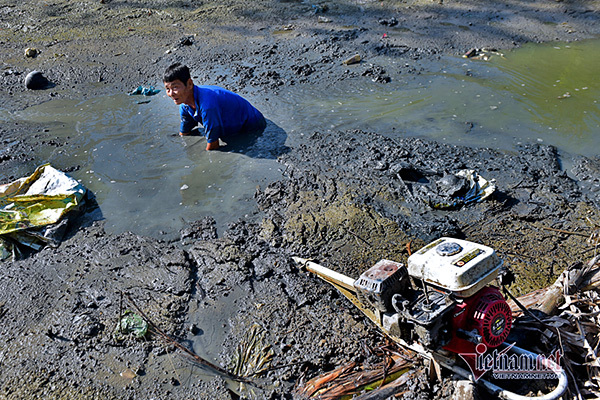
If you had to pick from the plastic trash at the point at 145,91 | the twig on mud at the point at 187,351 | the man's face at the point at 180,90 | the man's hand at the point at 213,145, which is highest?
the man's face at the point at 180,90

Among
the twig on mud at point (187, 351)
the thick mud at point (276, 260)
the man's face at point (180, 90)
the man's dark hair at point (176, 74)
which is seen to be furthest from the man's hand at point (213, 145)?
the twig on mud at point (187, 351)

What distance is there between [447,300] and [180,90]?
13.1 ft

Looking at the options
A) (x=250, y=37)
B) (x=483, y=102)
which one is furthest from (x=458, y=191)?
(x=250, y=37)

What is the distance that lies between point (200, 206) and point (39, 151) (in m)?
2.72

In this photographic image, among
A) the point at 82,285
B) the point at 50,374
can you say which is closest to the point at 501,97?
the point at 82,285

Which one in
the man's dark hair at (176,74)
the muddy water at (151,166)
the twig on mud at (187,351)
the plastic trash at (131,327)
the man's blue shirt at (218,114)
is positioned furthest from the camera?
the man's blue shirt at (218,114)

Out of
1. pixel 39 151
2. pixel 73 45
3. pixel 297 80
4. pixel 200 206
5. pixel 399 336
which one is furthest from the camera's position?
pixel 73 45

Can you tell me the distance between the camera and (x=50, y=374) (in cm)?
309

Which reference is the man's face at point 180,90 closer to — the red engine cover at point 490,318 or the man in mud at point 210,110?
the man in mud at point 210,110

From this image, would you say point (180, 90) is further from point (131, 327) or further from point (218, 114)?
point (131, 327)

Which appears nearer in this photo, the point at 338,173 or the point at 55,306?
the point at 55,306

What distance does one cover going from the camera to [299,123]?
602cm

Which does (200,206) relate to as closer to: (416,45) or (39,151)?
(39,151)

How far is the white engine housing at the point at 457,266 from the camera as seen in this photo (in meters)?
2.44
